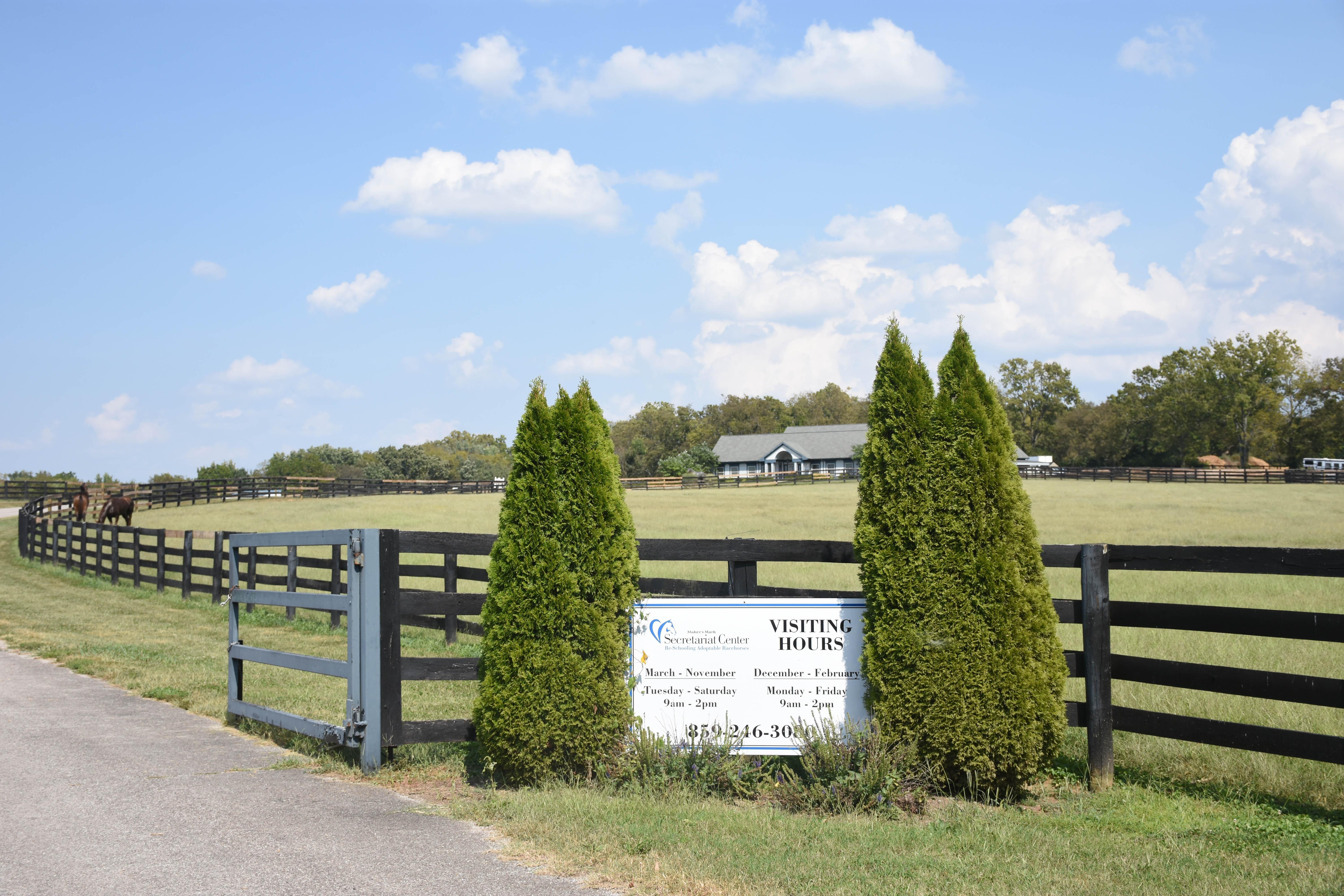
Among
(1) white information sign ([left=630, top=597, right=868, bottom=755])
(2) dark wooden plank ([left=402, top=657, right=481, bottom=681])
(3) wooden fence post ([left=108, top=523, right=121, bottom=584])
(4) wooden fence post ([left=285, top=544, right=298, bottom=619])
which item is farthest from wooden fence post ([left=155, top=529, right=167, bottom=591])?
(1) white information sign ([left=630, top=597, right=868, bottom=755])

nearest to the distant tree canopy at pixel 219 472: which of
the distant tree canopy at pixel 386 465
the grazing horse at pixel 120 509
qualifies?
the distant tree canopy at pixel 386 465

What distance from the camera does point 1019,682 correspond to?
19.2ft

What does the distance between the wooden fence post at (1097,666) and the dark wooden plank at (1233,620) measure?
0.12 meters

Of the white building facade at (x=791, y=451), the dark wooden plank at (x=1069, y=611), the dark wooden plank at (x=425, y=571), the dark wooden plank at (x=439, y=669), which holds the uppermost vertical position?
the white building facade at (x=791, y=451)

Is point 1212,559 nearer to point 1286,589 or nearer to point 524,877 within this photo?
point 524,877

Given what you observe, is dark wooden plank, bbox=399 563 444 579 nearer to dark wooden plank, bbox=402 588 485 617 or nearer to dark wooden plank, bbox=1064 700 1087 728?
dark wooden plank, bbox=402 588 485 617

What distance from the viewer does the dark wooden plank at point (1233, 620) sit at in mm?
5574

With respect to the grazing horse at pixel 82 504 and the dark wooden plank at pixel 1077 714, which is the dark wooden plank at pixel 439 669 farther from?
the grazing horse at pixel 82 504

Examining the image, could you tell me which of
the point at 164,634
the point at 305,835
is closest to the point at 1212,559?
the point at 305,835

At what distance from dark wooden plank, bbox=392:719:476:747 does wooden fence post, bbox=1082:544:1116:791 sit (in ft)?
13.0

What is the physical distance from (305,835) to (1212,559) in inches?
212

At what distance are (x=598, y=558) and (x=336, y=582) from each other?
10.1 m

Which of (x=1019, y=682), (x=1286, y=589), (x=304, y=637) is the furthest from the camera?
(x=1286, y=589)

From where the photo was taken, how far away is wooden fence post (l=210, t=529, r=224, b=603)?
18594mm
